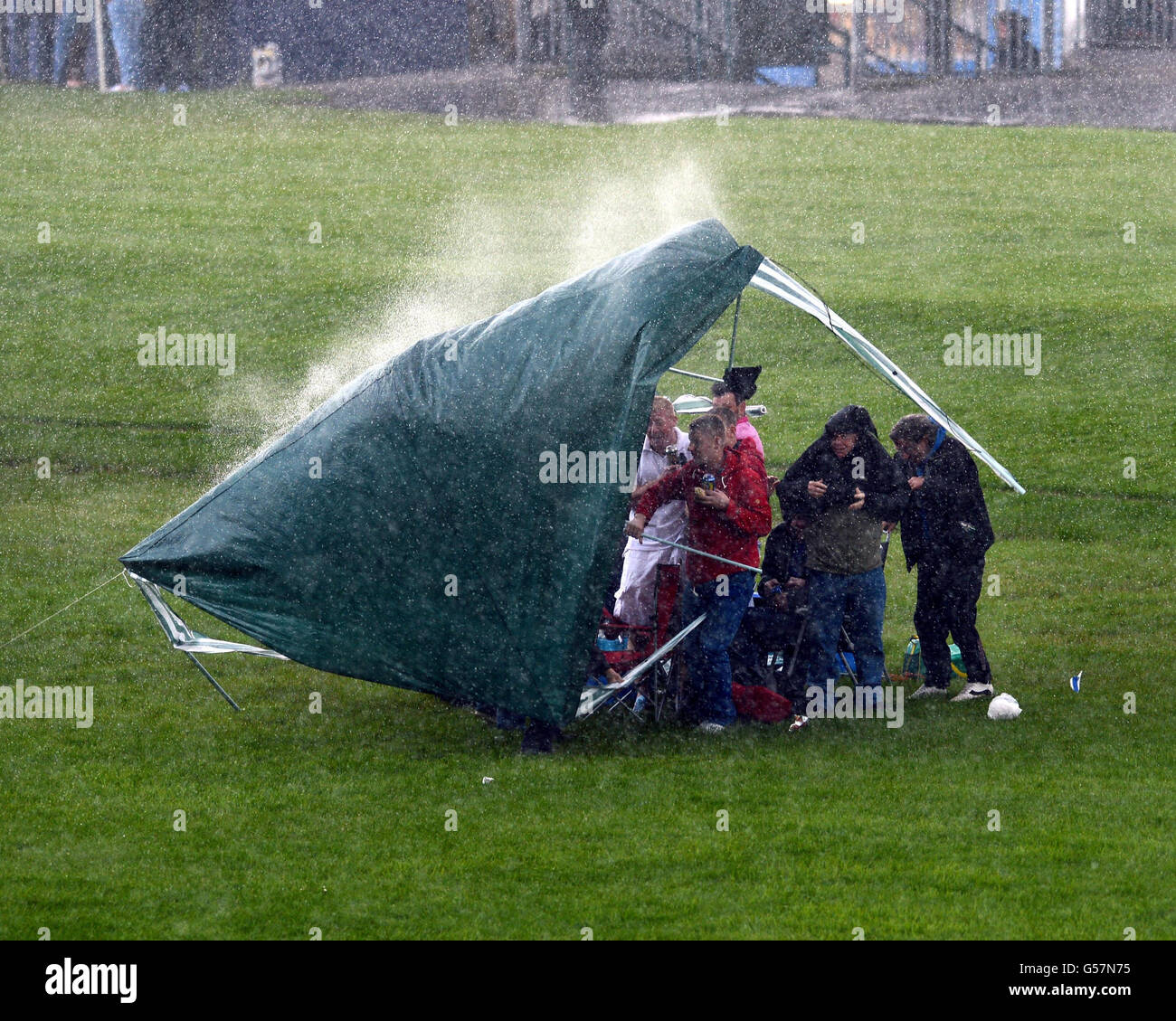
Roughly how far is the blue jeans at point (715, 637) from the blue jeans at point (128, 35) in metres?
27.1

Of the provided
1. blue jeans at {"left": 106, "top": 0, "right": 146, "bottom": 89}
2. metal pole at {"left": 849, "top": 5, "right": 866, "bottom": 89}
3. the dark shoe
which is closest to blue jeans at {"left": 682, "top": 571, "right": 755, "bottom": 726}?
the dark shoe

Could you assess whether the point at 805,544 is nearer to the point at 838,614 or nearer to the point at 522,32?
the point at 838,614

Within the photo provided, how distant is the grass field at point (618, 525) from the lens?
26.1 feet

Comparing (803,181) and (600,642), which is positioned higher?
(803,181)

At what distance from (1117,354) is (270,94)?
75.3 ft

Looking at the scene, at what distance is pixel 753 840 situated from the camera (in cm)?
841

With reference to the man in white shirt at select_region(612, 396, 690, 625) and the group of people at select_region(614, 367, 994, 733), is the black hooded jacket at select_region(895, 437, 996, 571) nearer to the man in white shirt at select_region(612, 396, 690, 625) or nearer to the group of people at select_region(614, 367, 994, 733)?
the group of people at select_region(614, 367, 994, 733)

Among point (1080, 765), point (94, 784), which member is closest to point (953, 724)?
point (1080, 765)

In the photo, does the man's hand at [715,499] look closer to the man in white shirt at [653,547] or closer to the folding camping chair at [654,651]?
the man in white shirt at [653,547]

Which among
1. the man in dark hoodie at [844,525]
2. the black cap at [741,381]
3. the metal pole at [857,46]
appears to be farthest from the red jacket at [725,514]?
the metal pole at [857,46]

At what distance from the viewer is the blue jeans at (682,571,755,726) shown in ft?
32.8

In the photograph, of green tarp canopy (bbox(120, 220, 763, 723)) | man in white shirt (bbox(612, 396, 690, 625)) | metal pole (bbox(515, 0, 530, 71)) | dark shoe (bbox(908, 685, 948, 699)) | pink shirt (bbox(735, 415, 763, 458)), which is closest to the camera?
green tarp canopy (bbox(120, 220, 763, 723))

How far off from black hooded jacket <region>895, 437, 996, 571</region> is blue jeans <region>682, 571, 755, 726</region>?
56.0 inches
